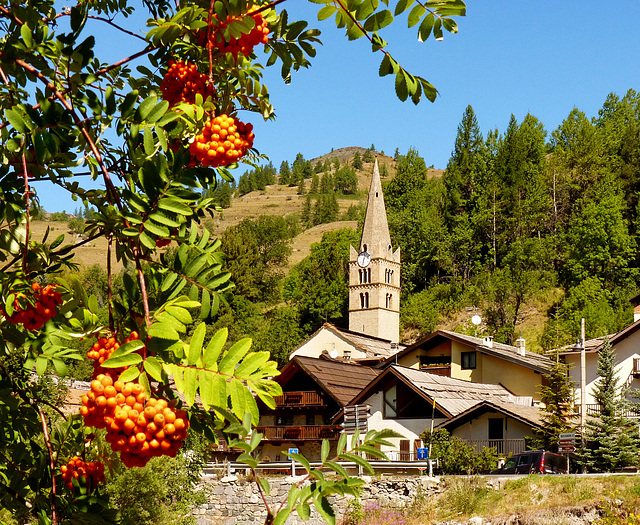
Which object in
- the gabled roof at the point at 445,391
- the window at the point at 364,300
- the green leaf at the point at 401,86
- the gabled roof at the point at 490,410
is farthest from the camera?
the window at the point at 364,300

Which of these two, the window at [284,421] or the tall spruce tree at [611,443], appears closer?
the tall spruce tree at [611,443]

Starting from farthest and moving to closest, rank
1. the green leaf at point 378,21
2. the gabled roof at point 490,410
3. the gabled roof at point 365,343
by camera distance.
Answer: the gabled roof at point 365,343 → the gabled roof at point 490,410 → the green leaf at point 378,21

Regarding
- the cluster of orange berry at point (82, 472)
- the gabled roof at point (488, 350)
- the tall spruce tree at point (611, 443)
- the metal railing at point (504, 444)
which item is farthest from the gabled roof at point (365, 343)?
the cluster of orange berry at point (82, 472)

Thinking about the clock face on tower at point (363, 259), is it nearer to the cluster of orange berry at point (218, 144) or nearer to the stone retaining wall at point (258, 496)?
the stone retaining wall at point (258, 496)

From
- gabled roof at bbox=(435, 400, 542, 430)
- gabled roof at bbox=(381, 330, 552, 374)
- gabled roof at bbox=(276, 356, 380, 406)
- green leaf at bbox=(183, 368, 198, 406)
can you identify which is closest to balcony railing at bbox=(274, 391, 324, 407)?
gabled roof at bbox=(276, 356, 380, 406)

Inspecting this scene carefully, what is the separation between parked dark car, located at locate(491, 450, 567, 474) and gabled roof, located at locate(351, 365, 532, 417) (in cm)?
556

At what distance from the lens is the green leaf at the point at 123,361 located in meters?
2.08

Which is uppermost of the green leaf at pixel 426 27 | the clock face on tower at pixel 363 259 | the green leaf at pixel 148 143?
the clock face on tower at pixel 363 259

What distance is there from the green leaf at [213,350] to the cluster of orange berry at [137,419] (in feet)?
0.53

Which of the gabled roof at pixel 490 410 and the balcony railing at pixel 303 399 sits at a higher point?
the balcony railing at pixel 303 399

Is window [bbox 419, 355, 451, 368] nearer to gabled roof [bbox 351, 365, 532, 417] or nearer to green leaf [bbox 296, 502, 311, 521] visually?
gabled roof [bbox 351, 365, 532, 417]

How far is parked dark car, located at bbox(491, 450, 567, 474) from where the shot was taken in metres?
22.4

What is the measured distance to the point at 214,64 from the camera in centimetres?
318

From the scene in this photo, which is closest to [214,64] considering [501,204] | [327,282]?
[501,204]
